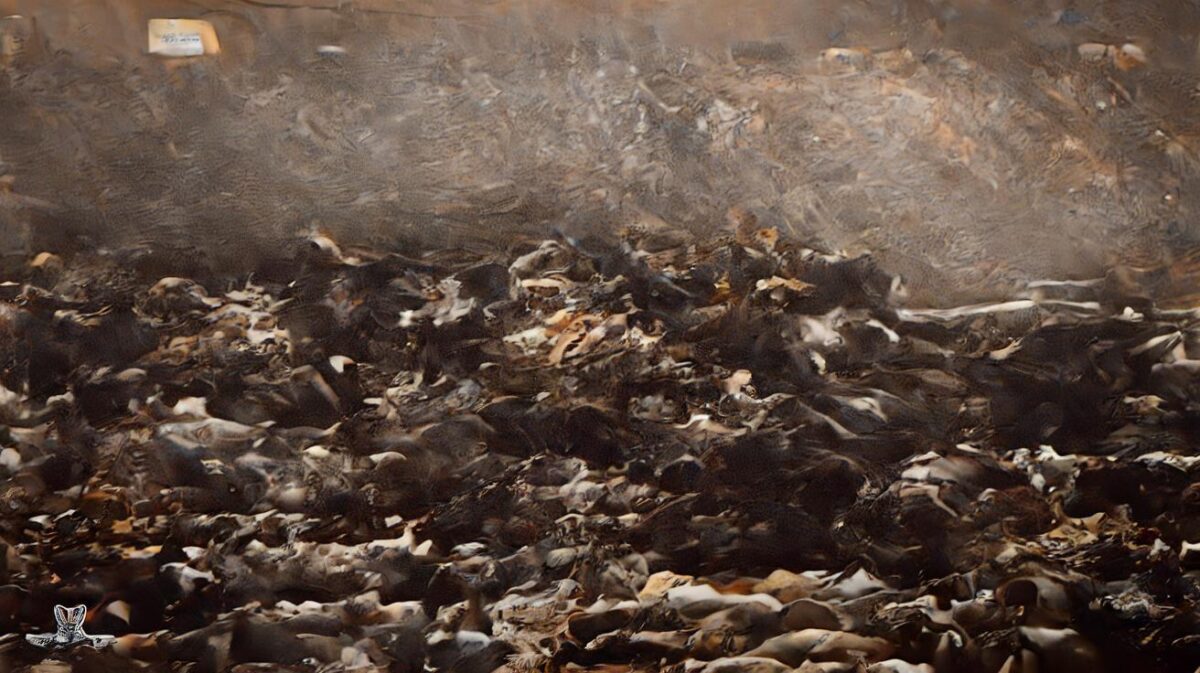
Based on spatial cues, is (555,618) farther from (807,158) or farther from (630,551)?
(807,158)

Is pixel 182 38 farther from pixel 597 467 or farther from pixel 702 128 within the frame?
pixel 597 467

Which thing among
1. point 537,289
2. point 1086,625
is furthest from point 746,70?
point 1086,625

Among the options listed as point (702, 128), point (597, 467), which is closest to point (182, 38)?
point (702, 128)

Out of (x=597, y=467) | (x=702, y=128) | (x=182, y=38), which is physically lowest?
(x=597, y=467)

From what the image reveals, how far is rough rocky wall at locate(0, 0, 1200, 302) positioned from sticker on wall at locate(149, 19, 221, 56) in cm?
4

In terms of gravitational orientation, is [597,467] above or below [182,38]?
below

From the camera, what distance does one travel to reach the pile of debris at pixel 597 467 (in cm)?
225

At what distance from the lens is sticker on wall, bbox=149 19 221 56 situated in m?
2.28

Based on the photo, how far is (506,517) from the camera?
7.53ft

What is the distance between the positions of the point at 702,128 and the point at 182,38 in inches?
50.0

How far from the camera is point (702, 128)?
2359 millimetres

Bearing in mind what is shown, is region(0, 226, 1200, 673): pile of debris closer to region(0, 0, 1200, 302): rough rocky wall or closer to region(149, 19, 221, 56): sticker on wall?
region(0, 0, 1200, 302): rough rocky wall

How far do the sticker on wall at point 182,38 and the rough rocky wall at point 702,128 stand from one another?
4 centimetres

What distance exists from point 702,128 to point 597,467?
872 mm
